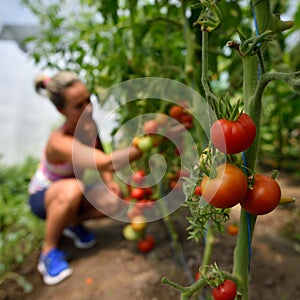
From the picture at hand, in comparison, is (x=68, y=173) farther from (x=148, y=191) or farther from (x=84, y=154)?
(x=148, y=191)

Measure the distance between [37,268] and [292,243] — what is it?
1.05 m

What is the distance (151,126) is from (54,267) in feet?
2.35

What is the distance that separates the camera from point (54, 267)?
1.24 m

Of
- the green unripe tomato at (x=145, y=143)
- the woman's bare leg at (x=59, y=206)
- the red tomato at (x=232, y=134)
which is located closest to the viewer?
the red tomato at (x=232, y=134)

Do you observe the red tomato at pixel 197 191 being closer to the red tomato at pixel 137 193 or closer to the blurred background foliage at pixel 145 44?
the blurred background foliage at pixel 145 44

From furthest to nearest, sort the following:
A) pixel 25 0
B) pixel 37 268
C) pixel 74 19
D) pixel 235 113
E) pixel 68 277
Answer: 1. pixel 74 19
2. pixel 25 0
3. pixel 37 268
4. pixel 68 277
5. pixel 235 113

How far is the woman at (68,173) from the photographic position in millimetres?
1186

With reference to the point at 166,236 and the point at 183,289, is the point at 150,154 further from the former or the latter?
the point at 183,289

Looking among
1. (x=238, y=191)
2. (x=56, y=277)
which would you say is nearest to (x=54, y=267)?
(x=56, y=277)

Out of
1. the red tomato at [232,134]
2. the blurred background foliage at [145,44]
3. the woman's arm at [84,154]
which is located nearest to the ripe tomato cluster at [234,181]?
the red tomato at [232,134]

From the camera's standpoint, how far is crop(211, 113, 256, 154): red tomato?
1.29ft

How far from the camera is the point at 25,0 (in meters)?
1.46

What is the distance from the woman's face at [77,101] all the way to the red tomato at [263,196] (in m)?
0.85

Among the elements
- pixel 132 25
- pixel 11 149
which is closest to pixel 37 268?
pixel 132 25
